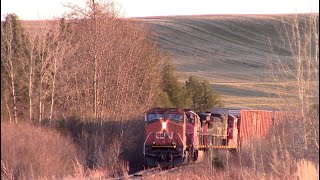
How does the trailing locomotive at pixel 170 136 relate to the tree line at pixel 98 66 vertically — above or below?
below

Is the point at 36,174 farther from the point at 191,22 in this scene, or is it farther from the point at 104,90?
the point at 191,22

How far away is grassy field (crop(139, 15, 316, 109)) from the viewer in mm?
77562

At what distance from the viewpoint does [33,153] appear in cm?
1959

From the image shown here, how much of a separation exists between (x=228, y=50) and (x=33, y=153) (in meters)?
92.0

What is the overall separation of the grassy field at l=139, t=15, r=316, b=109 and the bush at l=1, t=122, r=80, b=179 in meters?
40.7

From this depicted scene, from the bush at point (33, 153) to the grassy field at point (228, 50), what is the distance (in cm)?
4072

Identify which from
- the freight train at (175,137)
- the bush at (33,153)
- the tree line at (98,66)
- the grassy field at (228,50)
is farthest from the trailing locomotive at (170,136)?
the grassy field at (228,50)

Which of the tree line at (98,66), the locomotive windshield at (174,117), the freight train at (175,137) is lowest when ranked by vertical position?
the freight train at (175,137)

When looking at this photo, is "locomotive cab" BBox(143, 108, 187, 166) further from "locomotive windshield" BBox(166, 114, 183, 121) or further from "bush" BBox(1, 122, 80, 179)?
"bush" BBox(1, 122, 80, 179)

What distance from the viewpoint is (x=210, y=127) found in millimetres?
34781

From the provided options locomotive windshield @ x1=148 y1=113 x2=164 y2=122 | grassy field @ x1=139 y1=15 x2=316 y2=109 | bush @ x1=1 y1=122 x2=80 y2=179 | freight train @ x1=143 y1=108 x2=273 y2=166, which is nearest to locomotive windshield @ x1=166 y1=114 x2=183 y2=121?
freight train @ x1=143 y1=108 x2=273 y2=166

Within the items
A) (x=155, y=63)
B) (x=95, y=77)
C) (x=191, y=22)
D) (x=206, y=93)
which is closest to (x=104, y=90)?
(x=95, y=77)

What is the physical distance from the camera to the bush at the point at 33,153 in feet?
50.5

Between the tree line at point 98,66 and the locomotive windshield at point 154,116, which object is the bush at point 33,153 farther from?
the locomotive windshield at point 154,116
